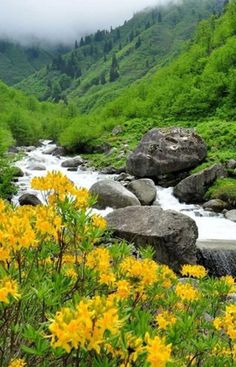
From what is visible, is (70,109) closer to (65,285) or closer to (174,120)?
(174,120)

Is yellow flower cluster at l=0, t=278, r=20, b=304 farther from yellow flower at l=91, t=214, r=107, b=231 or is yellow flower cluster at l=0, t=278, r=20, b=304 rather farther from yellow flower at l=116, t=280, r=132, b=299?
yellow flower at l=91, t=214, r=107, b=231

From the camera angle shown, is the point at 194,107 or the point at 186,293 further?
the point at 194,107

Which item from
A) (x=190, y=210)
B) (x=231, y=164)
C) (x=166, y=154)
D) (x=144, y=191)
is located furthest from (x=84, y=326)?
(x=231, y=164)

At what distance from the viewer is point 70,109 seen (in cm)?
9825

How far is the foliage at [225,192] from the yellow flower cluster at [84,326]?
82.7 ft

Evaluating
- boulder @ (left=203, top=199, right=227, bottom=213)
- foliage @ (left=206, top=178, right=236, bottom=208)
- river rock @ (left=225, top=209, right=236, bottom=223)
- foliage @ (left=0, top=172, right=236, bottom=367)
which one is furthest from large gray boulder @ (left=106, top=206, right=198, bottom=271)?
foliage @ (left=0, top=172, right=236, bottom=367)

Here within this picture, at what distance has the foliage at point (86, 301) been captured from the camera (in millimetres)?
2234

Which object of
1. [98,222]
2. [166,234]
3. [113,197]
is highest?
[98,222]

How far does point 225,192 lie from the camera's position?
27.1m

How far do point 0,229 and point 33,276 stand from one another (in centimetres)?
46

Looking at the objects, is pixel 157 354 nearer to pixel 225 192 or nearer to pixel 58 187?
pixel 58 187

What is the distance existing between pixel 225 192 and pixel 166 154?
6451mm

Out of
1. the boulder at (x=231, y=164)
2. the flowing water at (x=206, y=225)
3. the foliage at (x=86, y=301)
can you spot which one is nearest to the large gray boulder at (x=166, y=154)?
the flowing water at (x=206, y=225)

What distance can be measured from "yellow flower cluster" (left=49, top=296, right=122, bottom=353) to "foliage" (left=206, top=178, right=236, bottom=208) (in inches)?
993
